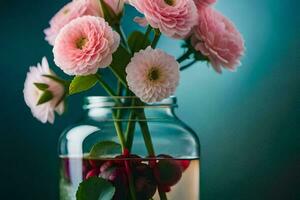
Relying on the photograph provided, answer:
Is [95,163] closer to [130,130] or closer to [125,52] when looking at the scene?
[130,130]

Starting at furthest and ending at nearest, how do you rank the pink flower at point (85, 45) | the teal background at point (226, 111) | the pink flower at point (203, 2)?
the teal background at point (226, 111) → the pink flower at point (203, 2) → the pink flower at point (85, 45)

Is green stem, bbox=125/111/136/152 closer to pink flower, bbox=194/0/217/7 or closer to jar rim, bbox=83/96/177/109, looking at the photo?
jar rim, bbox=83/96/177/109

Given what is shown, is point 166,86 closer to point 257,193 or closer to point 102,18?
point 102,18

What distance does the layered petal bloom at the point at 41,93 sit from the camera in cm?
110

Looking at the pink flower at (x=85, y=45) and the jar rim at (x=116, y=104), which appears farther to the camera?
the jar rim at (x=116, y=104)

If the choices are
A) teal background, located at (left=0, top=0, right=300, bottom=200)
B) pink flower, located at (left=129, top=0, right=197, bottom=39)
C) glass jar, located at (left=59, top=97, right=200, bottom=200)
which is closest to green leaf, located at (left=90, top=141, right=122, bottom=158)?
glass jar, located at (left=59, top=97, right=200, bottom=200)

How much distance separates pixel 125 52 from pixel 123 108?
100 millimetres

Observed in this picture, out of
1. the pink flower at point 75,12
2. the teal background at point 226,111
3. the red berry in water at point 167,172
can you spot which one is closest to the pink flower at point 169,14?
the pink flower at point 75,12

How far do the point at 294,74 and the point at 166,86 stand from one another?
1.32 feet

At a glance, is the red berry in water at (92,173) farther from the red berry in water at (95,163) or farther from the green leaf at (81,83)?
the green leaf at (81,83)

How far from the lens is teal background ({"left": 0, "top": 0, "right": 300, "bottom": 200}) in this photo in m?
1.27

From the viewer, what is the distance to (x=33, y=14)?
1424 millimetres

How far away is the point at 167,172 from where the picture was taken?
102 centimetres

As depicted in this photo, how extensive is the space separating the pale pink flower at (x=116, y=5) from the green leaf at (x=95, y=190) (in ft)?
0.96
